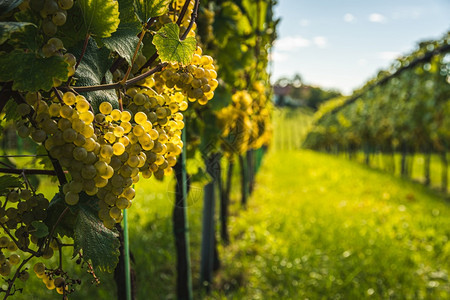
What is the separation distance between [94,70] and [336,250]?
155 inches

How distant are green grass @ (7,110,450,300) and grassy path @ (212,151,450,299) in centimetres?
1

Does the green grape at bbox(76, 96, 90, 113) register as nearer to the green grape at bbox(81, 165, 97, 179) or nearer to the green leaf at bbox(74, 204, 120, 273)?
the green grape at bbox(81, 165, 97, 179)

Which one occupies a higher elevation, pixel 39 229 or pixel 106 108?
pixel 106 108

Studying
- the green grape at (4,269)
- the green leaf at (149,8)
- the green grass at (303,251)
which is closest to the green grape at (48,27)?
the green leaf at (149,8)

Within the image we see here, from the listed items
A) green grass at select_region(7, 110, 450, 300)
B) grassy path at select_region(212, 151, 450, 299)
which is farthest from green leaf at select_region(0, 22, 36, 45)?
grassy path at select_region(212, 151, 450, 299)

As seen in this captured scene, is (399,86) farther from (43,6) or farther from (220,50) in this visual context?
(43,6)

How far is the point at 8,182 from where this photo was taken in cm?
75

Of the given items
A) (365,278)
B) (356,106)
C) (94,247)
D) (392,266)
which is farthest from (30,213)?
(356,106)

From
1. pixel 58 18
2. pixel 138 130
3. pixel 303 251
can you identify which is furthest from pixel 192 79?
pixel 303 251

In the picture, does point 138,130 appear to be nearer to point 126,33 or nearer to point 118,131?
point 118,131

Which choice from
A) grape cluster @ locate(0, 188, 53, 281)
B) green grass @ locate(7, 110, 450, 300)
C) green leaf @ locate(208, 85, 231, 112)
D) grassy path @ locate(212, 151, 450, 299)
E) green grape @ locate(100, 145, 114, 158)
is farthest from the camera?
grassy path @ locate(212, 151, 450, 299)

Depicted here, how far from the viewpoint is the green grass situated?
313 cm

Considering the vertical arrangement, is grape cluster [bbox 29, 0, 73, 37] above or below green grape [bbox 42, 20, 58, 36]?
above

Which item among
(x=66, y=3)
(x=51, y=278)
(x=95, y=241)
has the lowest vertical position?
(x=51, y=278)
